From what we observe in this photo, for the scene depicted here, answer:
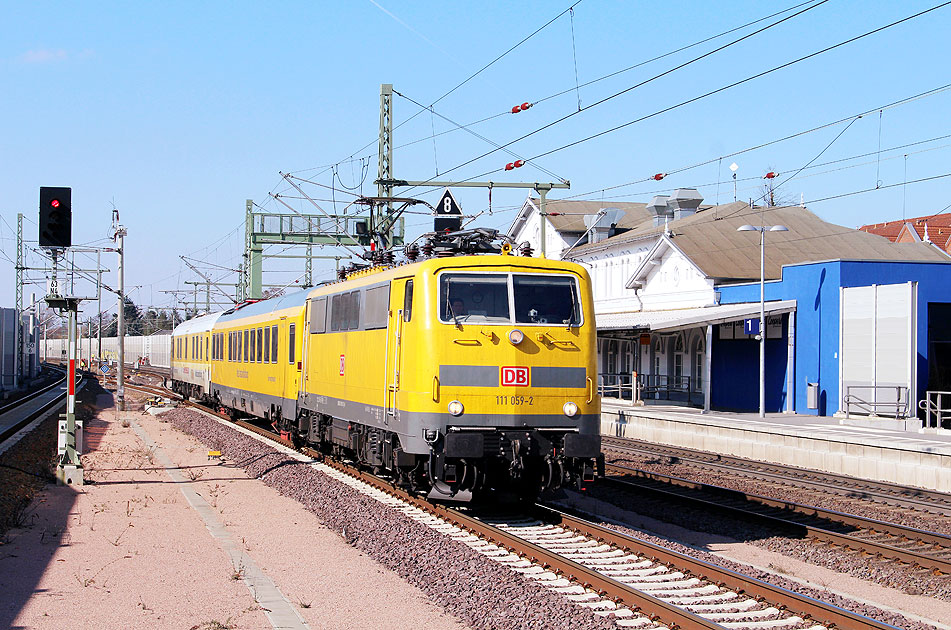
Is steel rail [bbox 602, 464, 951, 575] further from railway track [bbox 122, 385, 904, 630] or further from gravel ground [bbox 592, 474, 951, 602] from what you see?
railway track [bbox 122, 385, 904, 630]

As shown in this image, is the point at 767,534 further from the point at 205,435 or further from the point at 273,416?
the point at 205,435

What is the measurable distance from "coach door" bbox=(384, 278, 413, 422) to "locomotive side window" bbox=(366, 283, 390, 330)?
0.95 ft

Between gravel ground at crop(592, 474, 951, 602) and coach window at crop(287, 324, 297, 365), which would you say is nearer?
gravel ground at crop(592, 474, 951, 602)

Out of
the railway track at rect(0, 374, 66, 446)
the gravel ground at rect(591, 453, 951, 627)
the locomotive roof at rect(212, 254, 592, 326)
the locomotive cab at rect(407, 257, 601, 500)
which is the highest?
the locomotive roof at rect(212, 254, 592, 326)

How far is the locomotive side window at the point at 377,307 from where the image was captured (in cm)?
1398

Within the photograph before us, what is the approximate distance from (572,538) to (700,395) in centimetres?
2724

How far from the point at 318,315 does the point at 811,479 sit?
994 cm

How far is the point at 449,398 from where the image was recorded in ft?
40.0

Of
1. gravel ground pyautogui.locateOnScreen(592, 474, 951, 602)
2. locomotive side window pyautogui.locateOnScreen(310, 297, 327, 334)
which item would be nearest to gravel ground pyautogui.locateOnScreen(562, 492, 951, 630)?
gravel ground pyautogui.locateOnScreen(592, 474, 951, 602)

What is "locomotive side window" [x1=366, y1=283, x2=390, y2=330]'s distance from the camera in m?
14.0

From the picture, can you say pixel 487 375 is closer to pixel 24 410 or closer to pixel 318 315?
pixel 318 315

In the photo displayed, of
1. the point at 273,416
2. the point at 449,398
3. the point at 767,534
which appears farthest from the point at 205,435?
the point at 767,534

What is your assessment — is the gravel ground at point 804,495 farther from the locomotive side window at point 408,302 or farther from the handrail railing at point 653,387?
the handrail railing at point 653,387

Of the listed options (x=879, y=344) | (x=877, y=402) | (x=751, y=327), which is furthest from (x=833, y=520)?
(x=751, y=327)
